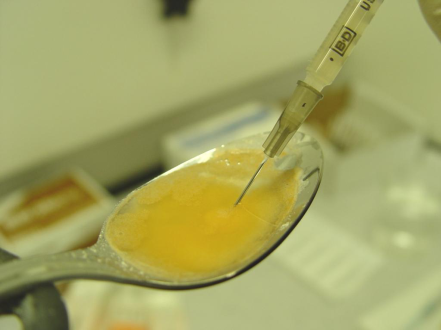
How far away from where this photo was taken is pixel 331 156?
79cm

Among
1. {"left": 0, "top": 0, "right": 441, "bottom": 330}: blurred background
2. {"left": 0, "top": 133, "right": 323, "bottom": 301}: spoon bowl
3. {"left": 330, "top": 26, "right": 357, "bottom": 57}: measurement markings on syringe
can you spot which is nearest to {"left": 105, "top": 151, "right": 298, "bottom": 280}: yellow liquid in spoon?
{"left": 0, "top": 133, "right": 323, "bottom": 301}: spoon bowl

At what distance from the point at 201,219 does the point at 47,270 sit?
0.14 metres

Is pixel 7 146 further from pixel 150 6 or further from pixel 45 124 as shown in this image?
pixel 150 6

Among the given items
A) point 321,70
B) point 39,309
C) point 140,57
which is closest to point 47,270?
point 39,309

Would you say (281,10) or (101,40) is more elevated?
(281,10)

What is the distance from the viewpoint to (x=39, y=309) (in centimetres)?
24

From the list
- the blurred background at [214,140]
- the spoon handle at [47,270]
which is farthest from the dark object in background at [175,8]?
the spoon handle at [47,270]

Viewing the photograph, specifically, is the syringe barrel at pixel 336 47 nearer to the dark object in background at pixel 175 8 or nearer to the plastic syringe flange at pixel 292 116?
the plastic syringe flange at pixel 292 116

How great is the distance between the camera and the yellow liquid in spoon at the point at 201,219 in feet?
1.07

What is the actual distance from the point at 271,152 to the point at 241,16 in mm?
511

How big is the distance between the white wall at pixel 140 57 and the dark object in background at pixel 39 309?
1.53 feet

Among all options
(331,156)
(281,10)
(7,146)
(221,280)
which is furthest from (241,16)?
(221,280)

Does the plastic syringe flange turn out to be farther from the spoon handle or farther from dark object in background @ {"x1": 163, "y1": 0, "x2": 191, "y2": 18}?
dark object in background @ {"x1": 163, "y1": 0, "x2": 191, "y2": 18}

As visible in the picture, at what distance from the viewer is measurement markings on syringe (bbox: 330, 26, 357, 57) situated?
14.8 inches
